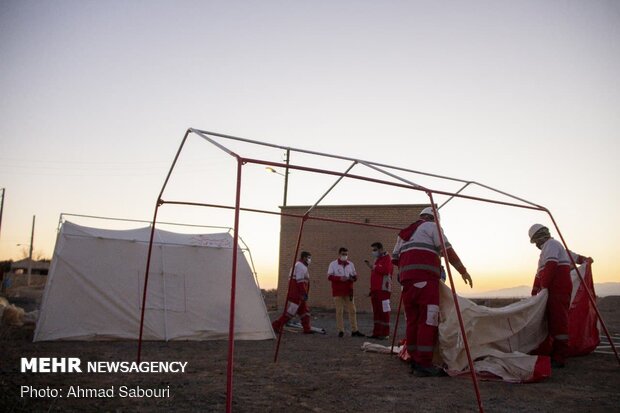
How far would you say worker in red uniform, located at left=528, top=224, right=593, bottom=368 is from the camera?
20.2ft

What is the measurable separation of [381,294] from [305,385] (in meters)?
4.97

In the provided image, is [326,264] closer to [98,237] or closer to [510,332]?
[98,237]

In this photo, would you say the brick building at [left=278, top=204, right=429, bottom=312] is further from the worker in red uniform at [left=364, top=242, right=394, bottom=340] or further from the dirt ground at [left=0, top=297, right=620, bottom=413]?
the dirt ground at [left=0, top=297, right=620, bottom=413]

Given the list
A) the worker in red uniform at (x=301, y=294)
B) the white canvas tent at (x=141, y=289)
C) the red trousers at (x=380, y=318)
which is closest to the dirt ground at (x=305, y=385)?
the white canvas tent at (x=141, y=289)

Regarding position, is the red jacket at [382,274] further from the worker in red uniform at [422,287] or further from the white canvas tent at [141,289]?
the worker in red uniform at [422,287]

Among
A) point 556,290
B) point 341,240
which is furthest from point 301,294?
point 341,240

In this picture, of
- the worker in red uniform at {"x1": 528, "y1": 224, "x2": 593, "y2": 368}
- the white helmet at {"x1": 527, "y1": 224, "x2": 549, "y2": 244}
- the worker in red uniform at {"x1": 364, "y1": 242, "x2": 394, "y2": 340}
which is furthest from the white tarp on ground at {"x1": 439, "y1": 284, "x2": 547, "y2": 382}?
the worker in red uniform at {"x1": 364, "y1": 242, "x2": 394, "y2": 340}

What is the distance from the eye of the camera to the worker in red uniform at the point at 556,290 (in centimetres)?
617

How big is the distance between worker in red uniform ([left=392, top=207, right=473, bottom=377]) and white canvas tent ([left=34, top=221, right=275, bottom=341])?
15.5 ft

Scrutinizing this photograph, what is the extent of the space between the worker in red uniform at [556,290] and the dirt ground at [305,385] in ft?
0.94

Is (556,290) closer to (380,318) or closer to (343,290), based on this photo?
(380,318)

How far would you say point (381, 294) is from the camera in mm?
9781

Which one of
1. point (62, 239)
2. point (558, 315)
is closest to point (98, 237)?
point (62, 239)

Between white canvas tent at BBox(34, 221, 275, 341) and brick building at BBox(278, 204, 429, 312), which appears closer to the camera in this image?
white canvas tent at BBox(34, 221, 275, 341)
